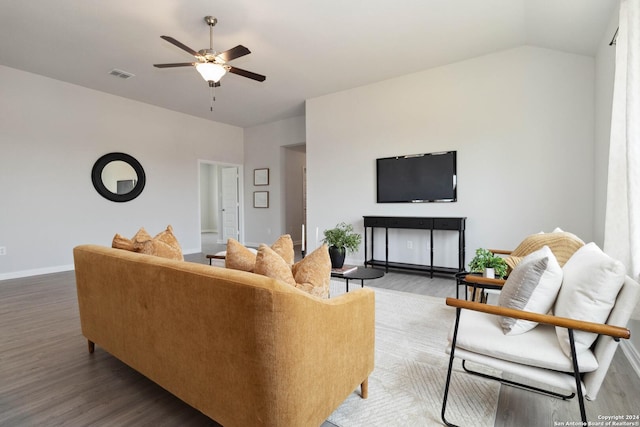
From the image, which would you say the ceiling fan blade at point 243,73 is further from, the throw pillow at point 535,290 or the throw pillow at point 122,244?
the throw pillow at point 535,290

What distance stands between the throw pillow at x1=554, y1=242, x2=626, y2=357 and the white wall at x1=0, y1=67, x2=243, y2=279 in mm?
6402

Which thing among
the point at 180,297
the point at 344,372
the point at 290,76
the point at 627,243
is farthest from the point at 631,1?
the point at 290,76

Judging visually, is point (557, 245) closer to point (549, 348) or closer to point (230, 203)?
point (549, 348)

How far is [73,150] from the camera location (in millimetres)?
5125

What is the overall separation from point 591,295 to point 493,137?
339 centimetres

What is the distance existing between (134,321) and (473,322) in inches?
71.7

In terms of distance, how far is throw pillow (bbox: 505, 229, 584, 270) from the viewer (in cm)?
235

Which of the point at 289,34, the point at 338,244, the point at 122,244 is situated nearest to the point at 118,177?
the point at 289,34

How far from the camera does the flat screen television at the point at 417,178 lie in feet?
14.8

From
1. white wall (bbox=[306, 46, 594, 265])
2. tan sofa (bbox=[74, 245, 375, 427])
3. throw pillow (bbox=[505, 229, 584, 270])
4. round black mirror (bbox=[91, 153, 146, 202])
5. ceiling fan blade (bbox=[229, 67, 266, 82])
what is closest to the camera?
tan sofa (bbox=[74, 245, 375, 427])

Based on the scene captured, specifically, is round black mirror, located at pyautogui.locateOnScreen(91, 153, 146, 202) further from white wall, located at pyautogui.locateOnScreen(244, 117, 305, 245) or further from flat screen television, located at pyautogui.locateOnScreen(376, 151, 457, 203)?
flat screen television, located at pyautogui.locateOnScreen(376, 151, 457, 203)

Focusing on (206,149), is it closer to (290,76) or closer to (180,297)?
(290,76)

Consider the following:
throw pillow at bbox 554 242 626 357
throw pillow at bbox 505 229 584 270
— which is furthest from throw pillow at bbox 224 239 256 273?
throw pillow at bbox 505 229 584 270

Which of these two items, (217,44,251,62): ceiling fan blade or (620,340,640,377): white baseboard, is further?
(217,44,251,62): ceiling fan blade
